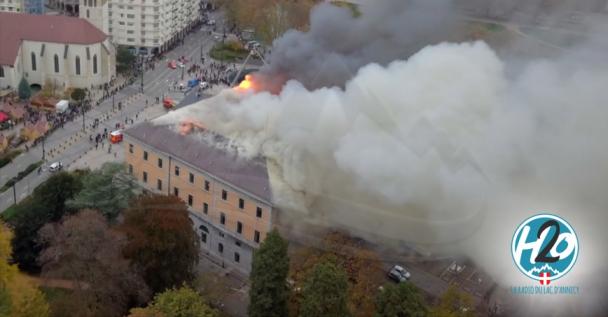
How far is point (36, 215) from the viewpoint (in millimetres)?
13070

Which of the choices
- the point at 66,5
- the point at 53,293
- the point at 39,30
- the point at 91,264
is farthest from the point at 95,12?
the point at 91,264

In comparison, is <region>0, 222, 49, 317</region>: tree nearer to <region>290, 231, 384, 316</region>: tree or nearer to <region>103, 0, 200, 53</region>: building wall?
<region>290, 231, 384, 316</region>: tree

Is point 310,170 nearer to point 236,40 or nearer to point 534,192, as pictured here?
point 534,192

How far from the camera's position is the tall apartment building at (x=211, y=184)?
1315 centimetres

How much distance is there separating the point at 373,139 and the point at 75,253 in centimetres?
517

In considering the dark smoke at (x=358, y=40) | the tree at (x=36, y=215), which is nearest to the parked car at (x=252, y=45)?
the dark smoke at (x=358, y=40)

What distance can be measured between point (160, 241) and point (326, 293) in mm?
3140

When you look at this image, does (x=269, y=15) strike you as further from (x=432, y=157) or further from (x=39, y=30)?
(x=432, y=157)

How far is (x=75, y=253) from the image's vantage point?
11039mm

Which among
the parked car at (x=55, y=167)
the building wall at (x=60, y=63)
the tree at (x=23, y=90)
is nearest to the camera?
the parked car at (x=55, y=167)

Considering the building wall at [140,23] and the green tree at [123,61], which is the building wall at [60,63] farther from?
the building wall at [140,23]

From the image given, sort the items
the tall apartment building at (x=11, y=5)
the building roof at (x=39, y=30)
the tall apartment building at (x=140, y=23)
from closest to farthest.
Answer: the building roof at (x=39, y=30) → the tall apartment building at (x=140, y=23) → the tall apartment building at (x=11, y=5)

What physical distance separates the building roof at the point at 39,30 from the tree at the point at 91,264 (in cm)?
1243
